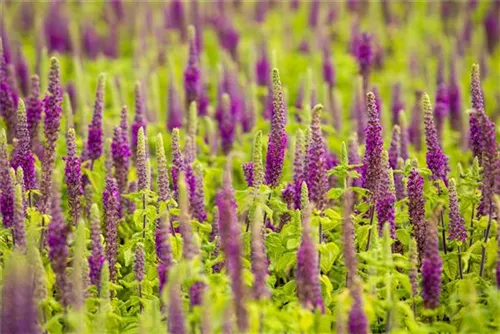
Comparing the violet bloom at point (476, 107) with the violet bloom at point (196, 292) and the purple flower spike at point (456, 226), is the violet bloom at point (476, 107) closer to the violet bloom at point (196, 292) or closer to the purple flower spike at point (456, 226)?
the purple flower spike at point (456, 226)

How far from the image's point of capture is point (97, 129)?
6.58 metres

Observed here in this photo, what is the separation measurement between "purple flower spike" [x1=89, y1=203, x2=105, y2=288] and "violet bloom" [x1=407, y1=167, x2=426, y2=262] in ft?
6.31

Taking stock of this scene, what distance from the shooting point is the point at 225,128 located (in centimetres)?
816

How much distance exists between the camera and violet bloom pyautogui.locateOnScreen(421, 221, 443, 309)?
4562 mm

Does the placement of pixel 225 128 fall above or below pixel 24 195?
above

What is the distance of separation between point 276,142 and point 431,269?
4.61 ft

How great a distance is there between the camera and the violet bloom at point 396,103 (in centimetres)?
917

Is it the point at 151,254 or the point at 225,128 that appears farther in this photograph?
the point at 225,128

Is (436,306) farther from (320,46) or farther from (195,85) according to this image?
(320,46)

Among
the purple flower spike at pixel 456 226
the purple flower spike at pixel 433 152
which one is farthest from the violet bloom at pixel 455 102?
the purple flower spike at pixel 456 226

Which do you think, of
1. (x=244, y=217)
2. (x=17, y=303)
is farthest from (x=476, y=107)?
(x=17, y=303)

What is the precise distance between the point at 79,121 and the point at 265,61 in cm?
292

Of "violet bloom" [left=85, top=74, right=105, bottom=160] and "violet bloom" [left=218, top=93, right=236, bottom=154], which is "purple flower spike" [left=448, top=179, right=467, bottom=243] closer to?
"violet bloom" [left=85, top=74, right=105, bottom=160]

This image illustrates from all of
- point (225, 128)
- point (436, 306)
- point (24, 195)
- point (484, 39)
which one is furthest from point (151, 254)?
point (484, 39)
